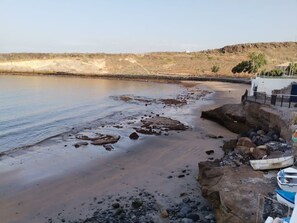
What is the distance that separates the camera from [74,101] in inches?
1842

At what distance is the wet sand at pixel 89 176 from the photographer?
1280 cm

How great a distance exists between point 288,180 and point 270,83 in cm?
1853

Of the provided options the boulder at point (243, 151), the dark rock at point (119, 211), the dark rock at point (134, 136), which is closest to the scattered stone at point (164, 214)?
the dark rock at point (119, 211)

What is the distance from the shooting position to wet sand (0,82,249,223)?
42.0 feet

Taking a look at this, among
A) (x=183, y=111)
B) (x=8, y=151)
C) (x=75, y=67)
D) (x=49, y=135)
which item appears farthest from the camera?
(x=75, y=67)

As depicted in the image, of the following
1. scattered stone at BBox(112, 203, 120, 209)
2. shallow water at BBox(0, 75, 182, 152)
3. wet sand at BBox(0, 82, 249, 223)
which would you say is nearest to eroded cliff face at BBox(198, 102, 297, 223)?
wet sand at BBox(0, 82, 249, 223)

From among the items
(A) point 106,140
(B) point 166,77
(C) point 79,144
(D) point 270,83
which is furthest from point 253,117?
(B) point 166,77

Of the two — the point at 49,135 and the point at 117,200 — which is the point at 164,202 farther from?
the point at 49,135

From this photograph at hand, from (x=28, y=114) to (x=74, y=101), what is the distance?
12713 mm

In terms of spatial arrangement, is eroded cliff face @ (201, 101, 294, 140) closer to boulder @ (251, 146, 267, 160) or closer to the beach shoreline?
boulder @ (251, 146, 267, 160)

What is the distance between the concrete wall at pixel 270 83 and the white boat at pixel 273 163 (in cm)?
1574

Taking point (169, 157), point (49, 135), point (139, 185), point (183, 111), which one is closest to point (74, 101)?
point (183, 111)

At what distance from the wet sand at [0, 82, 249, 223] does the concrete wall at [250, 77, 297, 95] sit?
24.4 feet

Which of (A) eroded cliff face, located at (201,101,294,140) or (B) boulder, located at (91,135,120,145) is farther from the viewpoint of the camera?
(B) boulder, located at (91,135,120,145)
